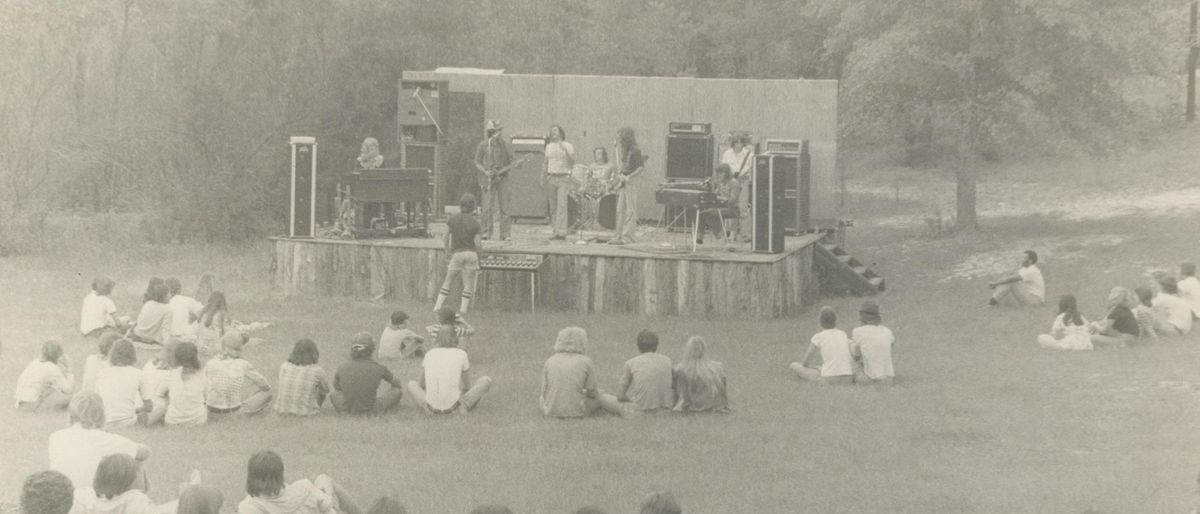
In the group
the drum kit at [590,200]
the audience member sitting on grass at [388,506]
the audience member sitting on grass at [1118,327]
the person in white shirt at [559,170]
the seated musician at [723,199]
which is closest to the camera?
the audience member sitting on grass at [388,506]

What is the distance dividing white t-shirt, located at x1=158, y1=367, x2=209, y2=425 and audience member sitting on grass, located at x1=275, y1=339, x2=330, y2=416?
2.15 ft

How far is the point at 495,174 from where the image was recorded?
1897 cm

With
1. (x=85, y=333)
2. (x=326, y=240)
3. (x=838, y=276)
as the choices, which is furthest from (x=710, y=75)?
(x=85, y=333)

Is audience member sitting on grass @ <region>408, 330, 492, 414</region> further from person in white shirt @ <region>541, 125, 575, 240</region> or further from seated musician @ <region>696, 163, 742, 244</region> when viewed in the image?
person in white shirt @ <region>541, 125, 575, 240</region>

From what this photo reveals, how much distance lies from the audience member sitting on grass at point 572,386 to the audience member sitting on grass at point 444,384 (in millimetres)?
663

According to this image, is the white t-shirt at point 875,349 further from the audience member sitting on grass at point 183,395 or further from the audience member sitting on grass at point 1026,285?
the audience member sitting on grass at point 183,395

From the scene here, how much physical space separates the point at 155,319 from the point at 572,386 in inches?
193

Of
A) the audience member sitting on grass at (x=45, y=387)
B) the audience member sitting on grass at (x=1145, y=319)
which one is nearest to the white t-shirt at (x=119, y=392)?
the audience member sitting on grass at (x=45, y=387)

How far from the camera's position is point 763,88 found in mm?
23828

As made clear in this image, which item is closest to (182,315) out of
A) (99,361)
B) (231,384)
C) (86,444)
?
(99,361)

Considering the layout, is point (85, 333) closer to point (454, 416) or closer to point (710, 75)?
point (454, 416)

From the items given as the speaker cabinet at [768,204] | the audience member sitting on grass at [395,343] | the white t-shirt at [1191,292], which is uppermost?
the speaker cabinet at [768,204]

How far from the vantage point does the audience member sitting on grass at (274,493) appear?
767 cm

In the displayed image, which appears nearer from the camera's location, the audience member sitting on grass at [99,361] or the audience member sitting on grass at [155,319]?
the audience member sitting on grass at [99,361]
